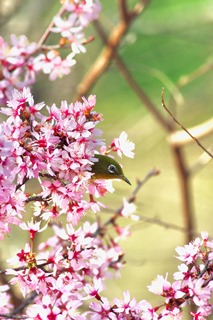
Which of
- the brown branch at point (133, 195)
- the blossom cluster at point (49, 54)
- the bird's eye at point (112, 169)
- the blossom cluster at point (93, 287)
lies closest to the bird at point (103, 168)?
the bird's eye at point (112, 169)

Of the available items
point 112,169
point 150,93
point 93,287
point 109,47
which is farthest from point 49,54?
point 150,93

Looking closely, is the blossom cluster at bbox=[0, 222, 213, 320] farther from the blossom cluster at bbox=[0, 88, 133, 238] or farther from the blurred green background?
the blurred green background

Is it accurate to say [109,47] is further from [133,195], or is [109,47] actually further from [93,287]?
[93,287]

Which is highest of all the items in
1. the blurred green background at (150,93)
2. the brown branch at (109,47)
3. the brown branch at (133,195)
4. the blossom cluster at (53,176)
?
the blurred green background at (150,93)

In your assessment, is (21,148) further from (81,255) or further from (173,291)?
(173,291)

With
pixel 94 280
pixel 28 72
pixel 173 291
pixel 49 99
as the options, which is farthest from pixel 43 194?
pixel 49 99

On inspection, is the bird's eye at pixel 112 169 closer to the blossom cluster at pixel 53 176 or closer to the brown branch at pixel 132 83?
the blossom cluster at pixel 53 176
